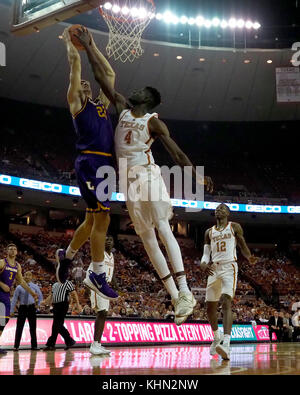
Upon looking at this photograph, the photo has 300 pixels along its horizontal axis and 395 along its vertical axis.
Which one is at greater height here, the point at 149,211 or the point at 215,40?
the point at 215,40

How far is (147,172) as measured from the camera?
539 cm

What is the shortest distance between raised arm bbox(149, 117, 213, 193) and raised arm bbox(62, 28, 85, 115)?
0.81m

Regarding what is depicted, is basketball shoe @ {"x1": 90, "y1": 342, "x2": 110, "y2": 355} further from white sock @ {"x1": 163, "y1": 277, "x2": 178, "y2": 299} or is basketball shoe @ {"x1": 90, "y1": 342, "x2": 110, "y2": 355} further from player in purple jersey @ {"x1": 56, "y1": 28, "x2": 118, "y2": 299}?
white sock @ {"x1": 163, "y1": 277, "x2": 178, "y2": 299}

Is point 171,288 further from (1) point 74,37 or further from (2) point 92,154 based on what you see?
(1) point 74,37

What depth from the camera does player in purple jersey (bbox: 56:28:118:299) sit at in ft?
17.6

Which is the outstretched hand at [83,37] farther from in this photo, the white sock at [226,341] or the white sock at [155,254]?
the white sock at [226,341]

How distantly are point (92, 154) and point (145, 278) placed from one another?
71.2ft

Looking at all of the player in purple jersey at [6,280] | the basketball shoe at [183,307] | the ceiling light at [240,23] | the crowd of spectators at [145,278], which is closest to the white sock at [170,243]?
the basketball shoe at [183,307]

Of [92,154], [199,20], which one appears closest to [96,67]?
[92,154]

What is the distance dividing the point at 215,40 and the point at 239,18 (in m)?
1.71

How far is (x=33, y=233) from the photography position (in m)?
31.1
